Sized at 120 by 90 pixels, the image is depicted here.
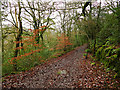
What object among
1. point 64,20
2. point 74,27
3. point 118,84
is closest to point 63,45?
point 64,20

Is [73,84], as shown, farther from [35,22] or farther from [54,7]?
[54,7]

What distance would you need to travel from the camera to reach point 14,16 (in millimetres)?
5992

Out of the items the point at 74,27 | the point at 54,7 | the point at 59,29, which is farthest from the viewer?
the point at 74,27

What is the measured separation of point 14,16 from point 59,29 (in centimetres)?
567

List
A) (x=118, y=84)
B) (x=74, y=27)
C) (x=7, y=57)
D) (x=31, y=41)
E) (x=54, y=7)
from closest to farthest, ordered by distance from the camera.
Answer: (x=118, y=84)
(x=7, y=57)
(x=31, y=41)
(x=54, y=7)
(x=74, y=27)

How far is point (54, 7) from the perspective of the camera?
8172mm

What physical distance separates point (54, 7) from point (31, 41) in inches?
185

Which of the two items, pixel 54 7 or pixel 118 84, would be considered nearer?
pixel 118 84

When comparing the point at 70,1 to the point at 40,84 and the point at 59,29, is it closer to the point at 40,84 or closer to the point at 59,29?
the point at 59,29

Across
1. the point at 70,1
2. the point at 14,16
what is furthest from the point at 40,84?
the point at 70,1

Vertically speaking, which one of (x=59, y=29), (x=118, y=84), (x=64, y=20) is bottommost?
(x=118, y=84)

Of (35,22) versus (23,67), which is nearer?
(23,67)

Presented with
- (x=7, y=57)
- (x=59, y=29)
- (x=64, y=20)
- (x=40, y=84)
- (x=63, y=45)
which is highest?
(x=64, y=20)

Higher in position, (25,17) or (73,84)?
(25,17)
